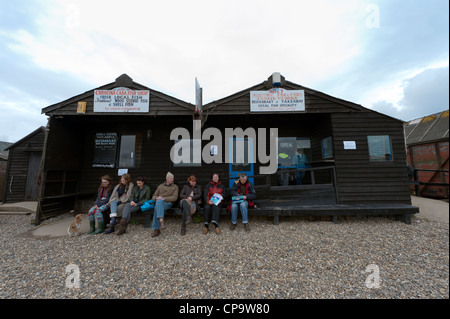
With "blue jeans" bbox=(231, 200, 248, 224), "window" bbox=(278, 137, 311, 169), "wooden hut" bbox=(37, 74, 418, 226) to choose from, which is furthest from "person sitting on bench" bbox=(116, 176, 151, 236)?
"window" bbox=(278, 137, 311, 169)

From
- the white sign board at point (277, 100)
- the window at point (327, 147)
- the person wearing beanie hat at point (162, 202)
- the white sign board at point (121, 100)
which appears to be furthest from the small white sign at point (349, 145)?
the white sign board at point (121, 100)

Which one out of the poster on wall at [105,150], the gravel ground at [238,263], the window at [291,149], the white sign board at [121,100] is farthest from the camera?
the window at [291,149]

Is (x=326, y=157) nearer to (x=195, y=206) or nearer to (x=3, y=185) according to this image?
(x=195, y=206)

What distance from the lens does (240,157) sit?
641 centimetres

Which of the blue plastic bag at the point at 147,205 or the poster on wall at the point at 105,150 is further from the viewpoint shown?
the poster on wall at the point at 105,150

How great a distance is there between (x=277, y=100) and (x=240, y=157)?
232 centimetres

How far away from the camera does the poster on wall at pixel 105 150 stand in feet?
20.9

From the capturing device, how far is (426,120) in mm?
10641

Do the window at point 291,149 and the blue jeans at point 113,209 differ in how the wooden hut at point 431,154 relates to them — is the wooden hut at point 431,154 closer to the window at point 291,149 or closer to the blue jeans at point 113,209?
the window at point 291,149

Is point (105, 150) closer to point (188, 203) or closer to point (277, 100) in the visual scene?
point (188, 203)

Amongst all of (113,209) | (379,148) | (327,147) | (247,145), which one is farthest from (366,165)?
(113,209)

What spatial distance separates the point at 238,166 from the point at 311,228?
3.12 m

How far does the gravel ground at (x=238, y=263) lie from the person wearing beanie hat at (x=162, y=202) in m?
0.23

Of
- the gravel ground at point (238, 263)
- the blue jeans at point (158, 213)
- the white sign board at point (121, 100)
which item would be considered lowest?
the gravel ground at point (238, 263)
